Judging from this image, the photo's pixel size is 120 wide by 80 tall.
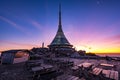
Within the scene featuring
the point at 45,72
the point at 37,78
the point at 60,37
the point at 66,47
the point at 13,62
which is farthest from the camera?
the point at 60,37

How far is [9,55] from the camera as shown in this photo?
1753 cm

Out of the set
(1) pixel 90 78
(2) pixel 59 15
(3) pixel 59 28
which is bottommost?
(1) pixel 90 78

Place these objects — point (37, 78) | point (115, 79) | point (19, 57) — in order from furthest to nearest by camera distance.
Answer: point (19, 57)
point (37, 78)
point (115, 79)

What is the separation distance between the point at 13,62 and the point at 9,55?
1.71 m

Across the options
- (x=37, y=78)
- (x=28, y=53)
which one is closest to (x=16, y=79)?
(x=37, y=78)

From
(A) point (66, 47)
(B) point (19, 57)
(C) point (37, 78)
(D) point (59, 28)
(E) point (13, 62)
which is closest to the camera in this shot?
(C) point (37, 78)

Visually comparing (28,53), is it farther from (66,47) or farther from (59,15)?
(59,15)

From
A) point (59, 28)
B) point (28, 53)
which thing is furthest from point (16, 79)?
point (59, 28)

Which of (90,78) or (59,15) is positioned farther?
(59,15)

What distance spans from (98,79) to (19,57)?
17.0m

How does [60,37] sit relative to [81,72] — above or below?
above

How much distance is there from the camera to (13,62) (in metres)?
17.1

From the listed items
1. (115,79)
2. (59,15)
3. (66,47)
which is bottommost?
(115,79)

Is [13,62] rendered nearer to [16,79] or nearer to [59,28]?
[16,79]
